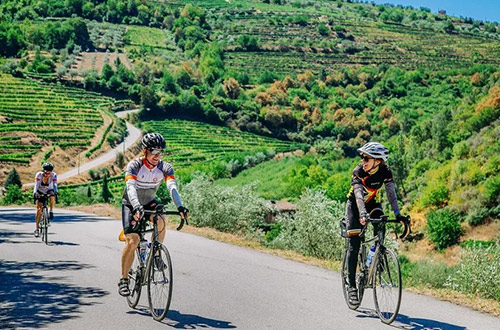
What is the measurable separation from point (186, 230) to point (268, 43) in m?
179

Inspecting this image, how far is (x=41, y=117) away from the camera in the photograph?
311ft

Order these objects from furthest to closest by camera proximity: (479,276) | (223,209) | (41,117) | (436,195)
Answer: (41,117), (436,195), (223,209), (479,276)

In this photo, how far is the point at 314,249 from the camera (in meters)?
16.0

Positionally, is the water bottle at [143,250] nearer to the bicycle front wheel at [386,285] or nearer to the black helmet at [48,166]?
the bicycle front wheel at [386,285]

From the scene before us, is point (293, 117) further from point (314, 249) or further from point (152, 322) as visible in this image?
A: point (152, 322)

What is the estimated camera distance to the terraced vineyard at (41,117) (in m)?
83.8

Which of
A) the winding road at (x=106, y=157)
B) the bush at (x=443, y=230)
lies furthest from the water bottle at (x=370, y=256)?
the winding road at (x=106, y=157)

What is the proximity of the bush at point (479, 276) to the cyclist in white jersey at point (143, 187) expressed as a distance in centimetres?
608

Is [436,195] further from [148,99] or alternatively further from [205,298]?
[148,99]

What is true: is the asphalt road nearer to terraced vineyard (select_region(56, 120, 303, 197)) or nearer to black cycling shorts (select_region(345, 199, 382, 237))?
black cycling shorts (select_region(345, 199, 382, 237))

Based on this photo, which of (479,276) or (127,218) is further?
(479,276)

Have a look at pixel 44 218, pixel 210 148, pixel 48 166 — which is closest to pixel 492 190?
pixel 44 218

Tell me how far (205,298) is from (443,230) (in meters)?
44.5

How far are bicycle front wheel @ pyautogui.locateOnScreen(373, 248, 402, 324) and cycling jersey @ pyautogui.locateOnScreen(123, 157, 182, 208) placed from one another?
2545mm
